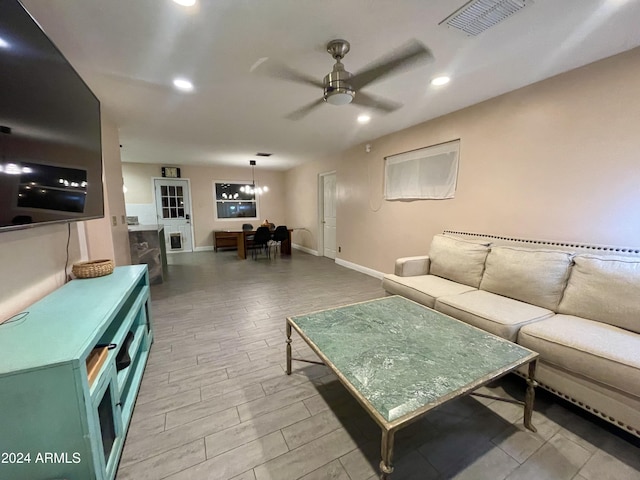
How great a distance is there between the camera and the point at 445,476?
1201mm

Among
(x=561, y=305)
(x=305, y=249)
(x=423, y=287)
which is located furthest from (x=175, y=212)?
(x=561, y=305)

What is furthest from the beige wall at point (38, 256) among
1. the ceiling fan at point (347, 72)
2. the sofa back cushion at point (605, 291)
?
the sofa back cushion at point (605, 291)

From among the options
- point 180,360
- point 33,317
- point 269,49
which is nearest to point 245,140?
point 269,49

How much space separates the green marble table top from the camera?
3.62 ft

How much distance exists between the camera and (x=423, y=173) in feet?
11.5

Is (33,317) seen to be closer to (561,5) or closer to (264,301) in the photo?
(264,301)

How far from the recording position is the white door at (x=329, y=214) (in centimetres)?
593

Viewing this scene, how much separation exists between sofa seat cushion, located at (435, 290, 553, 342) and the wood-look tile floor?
1.46ft

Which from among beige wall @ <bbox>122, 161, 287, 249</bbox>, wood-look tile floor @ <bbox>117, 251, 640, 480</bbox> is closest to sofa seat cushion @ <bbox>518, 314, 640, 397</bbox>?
wood-look tile floor @ <bbox>117, 251, 640, 480</bbox>

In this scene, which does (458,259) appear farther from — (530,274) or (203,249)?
(203,249)

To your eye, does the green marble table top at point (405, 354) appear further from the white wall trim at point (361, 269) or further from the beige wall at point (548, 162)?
the white wall trim at point (361, 269)

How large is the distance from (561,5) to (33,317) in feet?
10.3

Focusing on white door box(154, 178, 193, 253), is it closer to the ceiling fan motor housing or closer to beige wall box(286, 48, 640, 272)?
beige wall box(286, 48, 640, 272)

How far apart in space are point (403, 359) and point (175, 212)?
7184 mm
